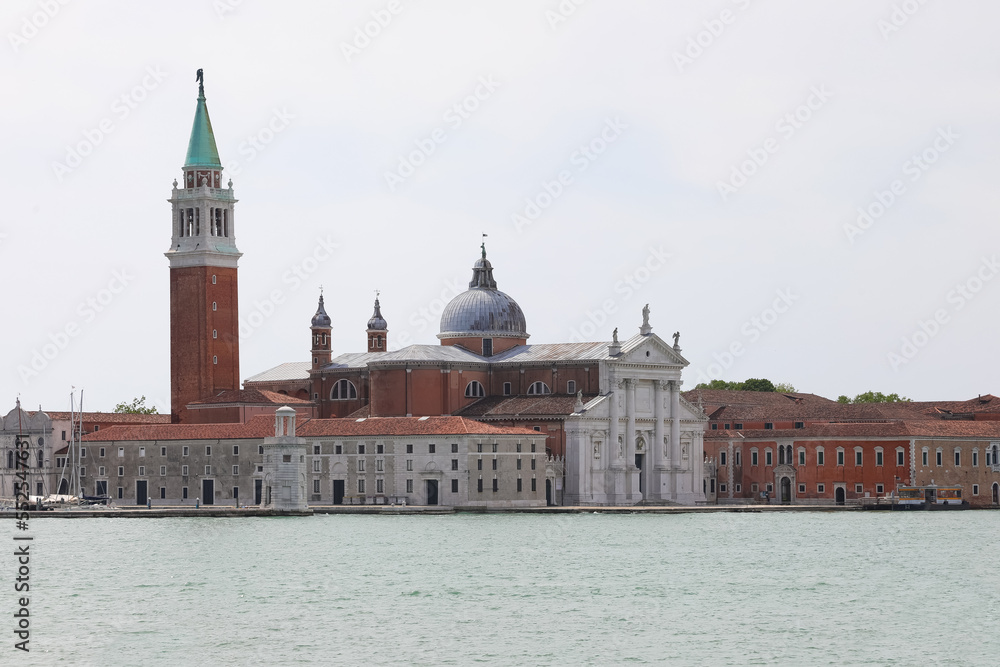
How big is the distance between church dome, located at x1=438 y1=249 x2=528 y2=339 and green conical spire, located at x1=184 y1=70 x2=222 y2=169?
37.9ft

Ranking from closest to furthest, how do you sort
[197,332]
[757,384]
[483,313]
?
[197,332] → [483,313] → [757,384]

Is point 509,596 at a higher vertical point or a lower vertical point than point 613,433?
lower

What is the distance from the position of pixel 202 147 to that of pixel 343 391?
1202 cm

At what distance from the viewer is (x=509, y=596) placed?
41812 mm

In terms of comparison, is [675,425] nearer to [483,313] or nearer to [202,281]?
[483,313]

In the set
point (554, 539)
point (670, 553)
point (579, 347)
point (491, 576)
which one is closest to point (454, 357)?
point (579, 347)

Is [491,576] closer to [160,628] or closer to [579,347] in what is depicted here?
[160,628]

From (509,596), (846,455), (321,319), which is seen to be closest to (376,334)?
(321,319)

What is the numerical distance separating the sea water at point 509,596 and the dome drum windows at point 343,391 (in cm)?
2317

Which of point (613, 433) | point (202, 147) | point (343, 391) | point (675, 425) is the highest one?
point (202, 147)

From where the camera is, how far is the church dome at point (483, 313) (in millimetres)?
86625

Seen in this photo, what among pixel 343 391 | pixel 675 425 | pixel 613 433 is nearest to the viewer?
pixel 613 433

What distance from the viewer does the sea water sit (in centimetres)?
3381

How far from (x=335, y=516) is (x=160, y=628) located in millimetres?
36710
